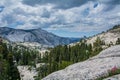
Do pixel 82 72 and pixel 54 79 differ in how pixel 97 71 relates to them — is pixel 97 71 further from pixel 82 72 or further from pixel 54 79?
pixel 54 79

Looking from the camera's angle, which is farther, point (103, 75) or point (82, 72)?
point (82, 72)

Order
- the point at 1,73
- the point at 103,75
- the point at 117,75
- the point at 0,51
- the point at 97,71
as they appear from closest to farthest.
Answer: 1. the point at 117,75
2. the point at 103,75
3. the point at 97,71
4. the point at 1,73
5. the point at 0,51

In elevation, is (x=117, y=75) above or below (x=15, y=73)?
above

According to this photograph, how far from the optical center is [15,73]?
111438mm

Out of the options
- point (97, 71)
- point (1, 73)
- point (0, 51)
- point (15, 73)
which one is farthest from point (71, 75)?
point (0, 51)

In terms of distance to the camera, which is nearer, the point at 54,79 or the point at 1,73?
the point at 54,79

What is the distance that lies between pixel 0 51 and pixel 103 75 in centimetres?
14238

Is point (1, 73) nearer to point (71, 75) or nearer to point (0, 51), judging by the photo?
point (0, 51)

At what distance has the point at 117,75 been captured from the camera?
869 inches

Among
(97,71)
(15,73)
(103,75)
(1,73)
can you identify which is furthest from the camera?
(1,73)

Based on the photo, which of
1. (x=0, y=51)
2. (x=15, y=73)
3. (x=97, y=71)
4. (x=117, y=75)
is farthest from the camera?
(x=0, y=51)

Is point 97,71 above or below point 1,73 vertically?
above

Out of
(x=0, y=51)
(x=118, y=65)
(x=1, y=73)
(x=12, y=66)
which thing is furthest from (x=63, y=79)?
(x=0, y=51)

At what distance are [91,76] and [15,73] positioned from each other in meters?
88.3
